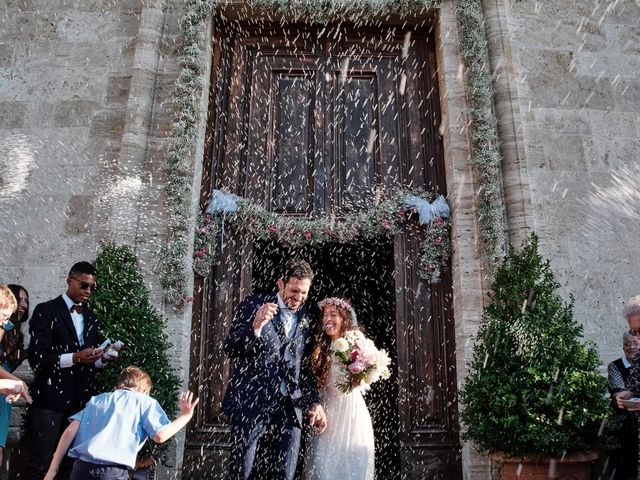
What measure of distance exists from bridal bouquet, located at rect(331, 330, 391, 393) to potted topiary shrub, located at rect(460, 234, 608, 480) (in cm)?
84

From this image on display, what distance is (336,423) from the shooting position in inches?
210

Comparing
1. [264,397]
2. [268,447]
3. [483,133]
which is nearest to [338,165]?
[483,133]

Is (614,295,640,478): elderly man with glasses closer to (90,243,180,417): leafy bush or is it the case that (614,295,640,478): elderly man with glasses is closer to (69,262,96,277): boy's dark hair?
(90,243,180,417): leafy bush

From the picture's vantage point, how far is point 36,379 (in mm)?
4980

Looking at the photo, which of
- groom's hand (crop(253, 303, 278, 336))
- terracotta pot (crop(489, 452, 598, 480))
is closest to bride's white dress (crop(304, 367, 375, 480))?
terracotta pot (crop(489, 452, 598, 480))

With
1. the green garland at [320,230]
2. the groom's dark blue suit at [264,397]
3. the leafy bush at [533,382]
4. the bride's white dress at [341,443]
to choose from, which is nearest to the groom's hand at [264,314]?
the groom's dark blue suit at [264,397]

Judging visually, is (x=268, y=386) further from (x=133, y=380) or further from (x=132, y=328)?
(x=132, y=328)

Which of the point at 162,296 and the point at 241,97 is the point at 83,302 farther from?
the point at 241,97

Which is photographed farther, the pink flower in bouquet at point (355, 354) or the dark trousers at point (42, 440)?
the pink flower in bouquet at point (355, 354)

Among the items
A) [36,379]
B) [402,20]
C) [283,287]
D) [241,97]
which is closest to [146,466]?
[36,379]

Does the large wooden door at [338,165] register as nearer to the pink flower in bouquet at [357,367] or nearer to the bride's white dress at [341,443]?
the bride's white dress at [341,443]

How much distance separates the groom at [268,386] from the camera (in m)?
4.49

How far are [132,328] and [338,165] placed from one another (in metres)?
3.10

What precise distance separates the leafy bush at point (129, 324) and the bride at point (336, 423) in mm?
1315
